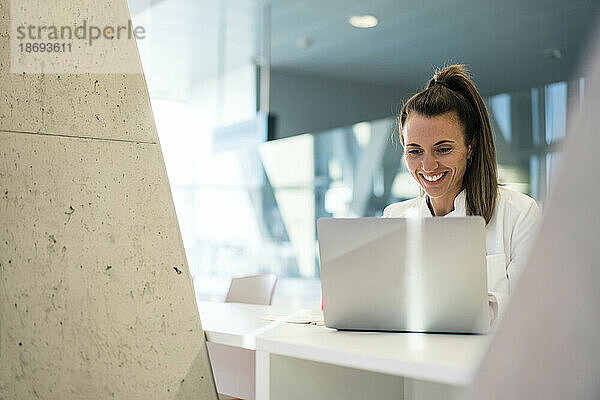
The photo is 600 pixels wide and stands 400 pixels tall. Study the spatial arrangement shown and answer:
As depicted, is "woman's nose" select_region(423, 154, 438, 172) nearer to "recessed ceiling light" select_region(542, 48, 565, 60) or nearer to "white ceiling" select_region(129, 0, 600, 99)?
"white ceiling" select_region(129, 0, 600, 99)

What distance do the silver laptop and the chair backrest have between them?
62.1 inches

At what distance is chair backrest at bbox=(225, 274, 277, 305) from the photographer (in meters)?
2.87

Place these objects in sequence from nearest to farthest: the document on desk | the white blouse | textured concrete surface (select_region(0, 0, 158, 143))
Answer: textured concrete surface (select_region(0, 0, 158, 143)) < the document on desk < the white blouse

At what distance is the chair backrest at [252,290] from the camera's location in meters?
2.87

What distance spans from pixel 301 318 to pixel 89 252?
0.62 m

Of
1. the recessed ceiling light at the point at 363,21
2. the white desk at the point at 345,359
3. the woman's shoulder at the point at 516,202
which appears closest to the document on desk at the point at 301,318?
the white desk at the point at 345,359

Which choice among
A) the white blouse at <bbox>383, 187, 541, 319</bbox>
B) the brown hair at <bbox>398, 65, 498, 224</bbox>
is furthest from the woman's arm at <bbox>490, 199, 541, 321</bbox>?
the brown hair at <bbox>398, 65, 498, 224</bbox>

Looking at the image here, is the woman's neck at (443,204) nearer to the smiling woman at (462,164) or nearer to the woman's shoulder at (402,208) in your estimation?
the smiling woman at (462,164)

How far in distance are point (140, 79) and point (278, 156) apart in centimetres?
398

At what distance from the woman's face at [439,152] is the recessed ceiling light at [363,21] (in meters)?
2.71

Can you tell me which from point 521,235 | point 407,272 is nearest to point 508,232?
point 521,235

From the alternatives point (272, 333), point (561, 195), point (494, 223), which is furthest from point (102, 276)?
point (494, 223)

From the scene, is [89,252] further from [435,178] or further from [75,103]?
[435,178]

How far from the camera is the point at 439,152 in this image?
6.84 feet
